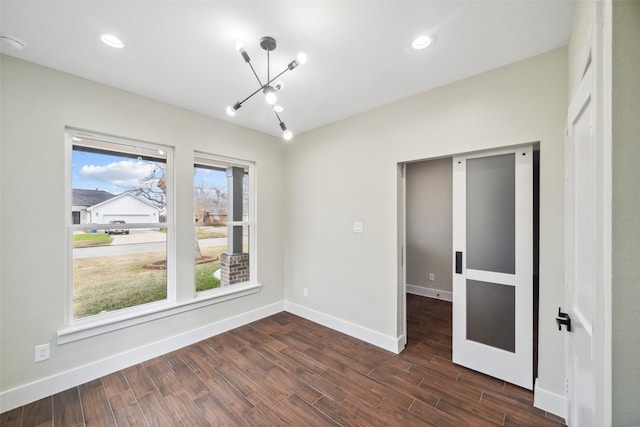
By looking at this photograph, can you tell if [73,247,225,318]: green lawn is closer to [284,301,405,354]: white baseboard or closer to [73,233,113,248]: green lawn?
[73,233,113,248]: green lawn

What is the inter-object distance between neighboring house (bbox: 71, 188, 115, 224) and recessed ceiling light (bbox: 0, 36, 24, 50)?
113 centimetres

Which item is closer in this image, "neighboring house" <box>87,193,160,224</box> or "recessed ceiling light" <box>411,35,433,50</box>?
"recessed ceiling light" <box>411,35,433,50</box>

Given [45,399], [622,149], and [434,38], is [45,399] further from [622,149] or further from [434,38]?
[434,38]

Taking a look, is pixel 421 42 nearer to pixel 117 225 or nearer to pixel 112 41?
pixel 112 41

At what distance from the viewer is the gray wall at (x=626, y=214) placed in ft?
2.26

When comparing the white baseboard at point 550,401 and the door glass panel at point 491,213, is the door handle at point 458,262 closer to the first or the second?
the door glass panel at point 491,213

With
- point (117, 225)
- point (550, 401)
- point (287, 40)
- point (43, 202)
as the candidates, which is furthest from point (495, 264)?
point (43, 202)

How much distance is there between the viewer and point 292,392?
7.04 feet

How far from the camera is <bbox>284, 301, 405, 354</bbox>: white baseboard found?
9.14 ft

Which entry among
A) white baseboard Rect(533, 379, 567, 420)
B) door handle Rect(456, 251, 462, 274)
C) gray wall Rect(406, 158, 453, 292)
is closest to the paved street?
door handle Rect(456, 251, 462, 274)

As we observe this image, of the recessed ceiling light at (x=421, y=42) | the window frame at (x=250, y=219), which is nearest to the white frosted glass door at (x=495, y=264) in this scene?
the recessed ceiling light at (x=421, y=42)

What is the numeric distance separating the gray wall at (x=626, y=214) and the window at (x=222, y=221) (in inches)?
133

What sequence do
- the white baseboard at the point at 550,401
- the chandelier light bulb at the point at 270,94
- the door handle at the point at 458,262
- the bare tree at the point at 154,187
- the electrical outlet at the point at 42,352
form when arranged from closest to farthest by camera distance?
1. the chandelier light bulb at the point at 270,94
2. the white baseboard at the point at 550,401
3. the electrical outlet at the point at 42,352
4. the door handle at the point at 458,262
5. the bare tree at the point at 154,187

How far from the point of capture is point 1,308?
1.92 m
